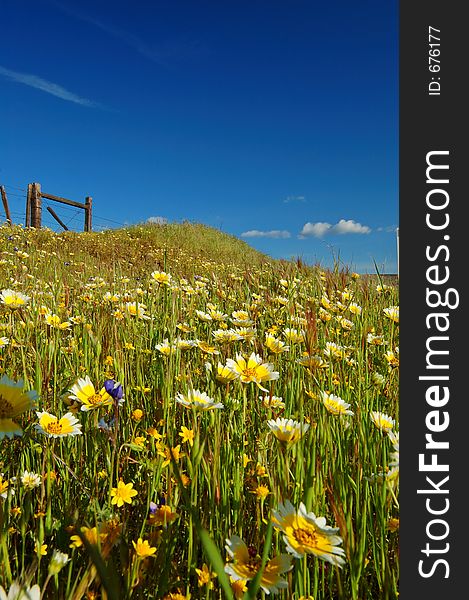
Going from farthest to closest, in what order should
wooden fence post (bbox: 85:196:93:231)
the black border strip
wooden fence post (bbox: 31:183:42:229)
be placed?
wooden fence post (bbox: 85:196:93:231)
wooden fence post (bbox: 31:183:42:229)
the black border strip

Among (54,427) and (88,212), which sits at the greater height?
(88,212)

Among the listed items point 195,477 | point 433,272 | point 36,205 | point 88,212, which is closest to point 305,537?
point 195,477

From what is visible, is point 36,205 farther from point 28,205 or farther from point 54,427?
point 54,427

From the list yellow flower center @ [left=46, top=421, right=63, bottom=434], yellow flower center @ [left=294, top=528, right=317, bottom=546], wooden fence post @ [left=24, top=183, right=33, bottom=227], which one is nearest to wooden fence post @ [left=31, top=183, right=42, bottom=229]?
wooden fence post @ [left=24, top=183, right=33, bottom=227]

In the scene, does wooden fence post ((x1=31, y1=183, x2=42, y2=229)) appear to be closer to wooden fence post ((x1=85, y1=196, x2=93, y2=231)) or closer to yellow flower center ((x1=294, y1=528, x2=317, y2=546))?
wooden fence post ((x1=85, y1=196, x2=93, y2=231))

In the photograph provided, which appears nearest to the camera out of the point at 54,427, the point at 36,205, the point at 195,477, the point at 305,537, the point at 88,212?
the point at 305,537

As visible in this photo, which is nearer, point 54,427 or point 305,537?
point 305,537

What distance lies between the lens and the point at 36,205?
13.9 metres

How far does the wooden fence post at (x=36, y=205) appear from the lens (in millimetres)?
13852

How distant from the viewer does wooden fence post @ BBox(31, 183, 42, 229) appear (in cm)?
1385

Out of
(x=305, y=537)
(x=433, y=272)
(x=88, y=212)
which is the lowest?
(x=305, y=537)

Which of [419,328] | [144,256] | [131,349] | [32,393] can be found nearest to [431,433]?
[419,328]

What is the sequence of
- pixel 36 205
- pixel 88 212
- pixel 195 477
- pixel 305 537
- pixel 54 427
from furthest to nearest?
pixel 88 212, pixel 36 205, pixel 54 427, pixel 195 477, pixel 305 537

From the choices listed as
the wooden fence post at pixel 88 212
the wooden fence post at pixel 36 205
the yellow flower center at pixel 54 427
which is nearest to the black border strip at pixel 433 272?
the yellow flower center at pixel 54 427
